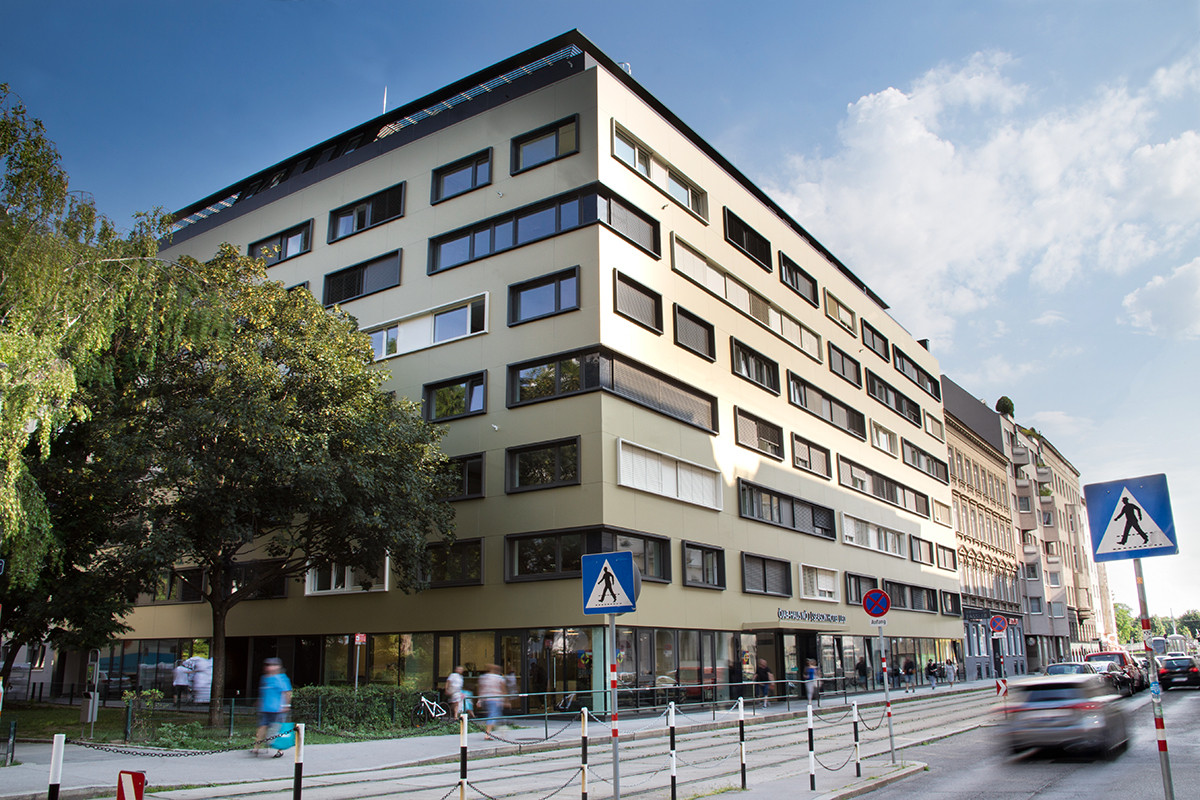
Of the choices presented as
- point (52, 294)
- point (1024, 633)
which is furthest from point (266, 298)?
point (1024, 633)

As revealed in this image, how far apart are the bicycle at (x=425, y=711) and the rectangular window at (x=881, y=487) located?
25125mm

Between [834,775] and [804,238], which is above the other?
[804,238]

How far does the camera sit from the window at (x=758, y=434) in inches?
1375

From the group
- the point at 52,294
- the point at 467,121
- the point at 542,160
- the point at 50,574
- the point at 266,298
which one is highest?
the point at 467,121

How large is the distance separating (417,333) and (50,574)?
13.8 meters

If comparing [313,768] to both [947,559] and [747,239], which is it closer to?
[747,239]

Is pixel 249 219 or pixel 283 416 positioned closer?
pixel 283 416

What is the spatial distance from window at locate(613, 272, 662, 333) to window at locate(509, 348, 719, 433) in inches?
62.6

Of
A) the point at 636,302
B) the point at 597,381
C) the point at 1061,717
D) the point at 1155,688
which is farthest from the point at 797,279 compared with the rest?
the point at 1155,688

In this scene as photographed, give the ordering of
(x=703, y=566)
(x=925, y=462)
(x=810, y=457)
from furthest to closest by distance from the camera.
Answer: (x=925, y=462) → (x=810, y=457) → (x=703, y=566)

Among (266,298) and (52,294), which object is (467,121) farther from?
(52,294)

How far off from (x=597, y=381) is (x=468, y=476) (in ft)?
18.7

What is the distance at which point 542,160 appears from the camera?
3106cm

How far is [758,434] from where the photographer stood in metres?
36.5
